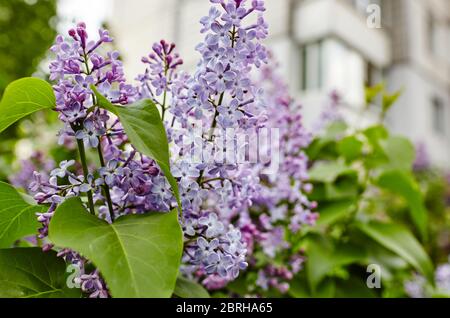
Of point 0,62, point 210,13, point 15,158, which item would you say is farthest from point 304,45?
point 210,13

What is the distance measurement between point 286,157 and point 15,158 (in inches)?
65.9

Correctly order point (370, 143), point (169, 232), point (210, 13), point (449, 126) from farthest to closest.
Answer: point (449, 126) < point (370, 143) < point (210, 13) < point (169, 232)

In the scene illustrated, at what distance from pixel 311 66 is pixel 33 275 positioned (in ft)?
26.8

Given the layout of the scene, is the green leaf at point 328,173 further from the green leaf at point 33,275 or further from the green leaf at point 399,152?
the green leaf at point 33,275

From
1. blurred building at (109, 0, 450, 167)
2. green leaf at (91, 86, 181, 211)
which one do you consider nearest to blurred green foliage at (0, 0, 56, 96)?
blurred building at (109, 0, 450, 167)

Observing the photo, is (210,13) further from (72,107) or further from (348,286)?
(348,286)

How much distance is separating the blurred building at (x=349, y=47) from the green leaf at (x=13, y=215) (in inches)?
244

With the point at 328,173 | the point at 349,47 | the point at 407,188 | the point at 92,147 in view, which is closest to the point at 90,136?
the point at 92,147

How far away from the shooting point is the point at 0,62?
18.4 feet

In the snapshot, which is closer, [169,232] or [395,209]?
[169,232]

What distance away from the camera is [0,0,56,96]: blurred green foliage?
615 centimetres

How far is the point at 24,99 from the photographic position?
2.16 feet

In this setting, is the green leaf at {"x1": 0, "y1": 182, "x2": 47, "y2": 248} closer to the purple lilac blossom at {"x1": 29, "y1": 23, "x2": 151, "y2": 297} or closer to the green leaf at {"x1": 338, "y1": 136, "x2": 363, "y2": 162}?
the purple lilac blossom at {"x1": 29, "y1": 23, "x2": 151, "y2": 297}

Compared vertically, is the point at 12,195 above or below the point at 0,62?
below
